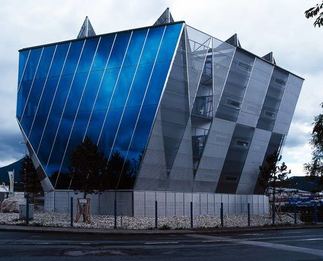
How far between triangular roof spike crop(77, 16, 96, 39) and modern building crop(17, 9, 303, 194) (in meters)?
0.09

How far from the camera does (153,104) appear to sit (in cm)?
3662

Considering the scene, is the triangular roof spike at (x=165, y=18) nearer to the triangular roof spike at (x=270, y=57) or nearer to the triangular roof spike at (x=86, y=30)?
the triangular roof spike at (x=86, y=30)

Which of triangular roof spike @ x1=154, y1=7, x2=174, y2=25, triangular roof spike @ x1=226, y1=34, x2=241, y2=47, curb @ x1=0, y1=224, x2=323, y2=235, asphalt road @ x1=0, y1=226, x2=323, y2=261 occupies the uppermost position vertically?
triangular roof spike @ x1=154, y1=7, x2=174, y2=25

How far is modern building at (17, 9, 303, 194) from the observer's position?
37.2 m

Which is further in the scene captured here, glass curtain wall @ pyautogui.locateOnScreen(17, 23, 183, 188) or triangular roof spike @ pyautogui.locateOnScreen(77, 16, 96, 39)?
triangular roof spike @ pyautogui.locateOnScreen(77, 16, 96, 39)

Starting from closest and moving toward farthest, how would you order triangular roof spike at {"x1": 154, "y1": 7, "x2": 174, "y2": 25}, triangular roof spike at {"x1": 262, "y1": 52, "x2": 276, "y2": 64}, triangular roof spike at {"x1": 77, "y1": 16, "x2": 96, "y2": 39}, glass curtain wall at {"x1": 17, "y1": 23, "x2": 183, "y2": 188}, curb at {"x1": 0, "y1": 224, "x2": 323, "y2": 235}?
1. curb at {"x1": 0, "y1": 224, "x2": 323, "y2": 235}
2. glass curtain wall at {"x1": 17, "y1": 23, "x2": 183, "y2": 188}
3. triangular roof spike at {"x1": 154, "y1": 7, "x2": 174, "y2": 25}
4. triangular roof spike at {"x1": 77, "y1": 16, "x2": 96, "y2": 39}
5. triangular roof spike at {"x1": 262, "y1": 52, "x2": 276, "y2": 64}

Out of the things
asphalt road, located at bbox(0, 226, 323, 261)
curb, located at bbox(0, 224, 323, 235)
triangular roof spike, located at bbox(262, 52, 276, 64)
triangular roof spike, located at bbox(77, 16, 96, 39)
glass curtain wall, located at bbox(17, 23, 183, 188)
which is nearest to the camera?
asphalt road, located at bbox(0, 226, 323, 261)

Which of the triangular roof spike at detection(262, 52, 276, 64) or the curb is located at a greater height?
the triangular roof spike at detection(262, 52, 276, 64)

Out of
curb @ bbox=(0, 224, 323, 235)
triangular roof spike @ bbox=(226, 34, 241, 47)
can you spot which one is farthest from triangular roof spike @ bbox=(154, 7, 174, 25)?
curb @ bbox=(0, 224, 323, 235)

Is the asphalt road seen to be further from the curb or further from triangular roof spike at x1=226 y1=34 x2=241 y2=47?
triangular roof spike at x1=226 y1=34 x2=241 y2=47

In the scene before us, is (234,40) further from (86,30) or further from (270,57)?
(86,30)

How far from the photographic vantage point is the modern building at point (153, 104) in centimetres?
3716

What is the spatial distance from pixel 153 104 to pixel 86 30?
11.0 m

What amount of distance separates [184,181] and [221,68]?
9179mm
